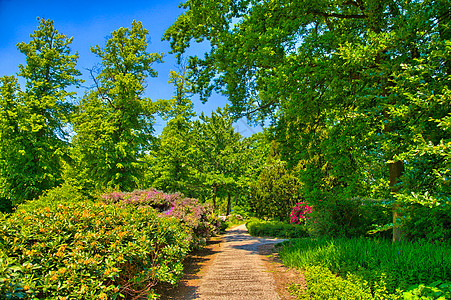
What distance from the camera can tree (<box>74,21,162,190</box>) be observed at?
14.7 metres

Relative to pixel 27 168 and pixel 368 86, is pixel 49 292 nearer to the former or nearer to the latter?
pixel 368 86

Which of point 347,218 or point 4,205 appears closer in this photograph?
point 347,218

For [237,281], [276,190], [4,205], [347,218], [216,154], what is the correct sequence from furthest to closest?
[4,205], [276,190], [216,154], [347,218], [237,281]

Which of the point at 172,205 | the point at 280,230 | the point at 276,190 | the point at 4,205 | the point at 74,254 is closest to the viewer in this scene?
the point at 74,254

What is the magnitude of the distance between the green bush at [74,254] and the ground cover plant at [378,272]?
2582 millimetres

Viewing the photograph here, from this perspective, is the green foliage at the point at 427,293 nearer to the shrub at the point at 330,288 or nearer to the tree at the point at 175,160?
the shrub at the point at 330,288

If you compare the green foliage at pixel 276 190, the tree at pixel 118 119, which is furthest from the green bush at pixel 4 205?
the green foliage at pixel 276 190

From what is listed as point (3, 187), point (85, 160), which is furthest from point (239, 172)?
point (3, 187)

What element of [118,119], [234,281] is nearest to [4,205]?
[118,119]

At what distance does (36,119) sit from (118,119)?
6.25 meters

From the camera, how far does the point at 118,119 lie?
15.4 meters

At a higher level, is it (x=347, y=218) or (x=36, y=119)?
(x=36, y=119)

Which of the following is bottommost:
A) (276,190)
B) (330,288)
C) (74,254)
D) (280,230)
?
(280,230)

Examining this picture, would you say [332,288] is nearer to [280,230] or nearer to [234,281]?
[234,281]
